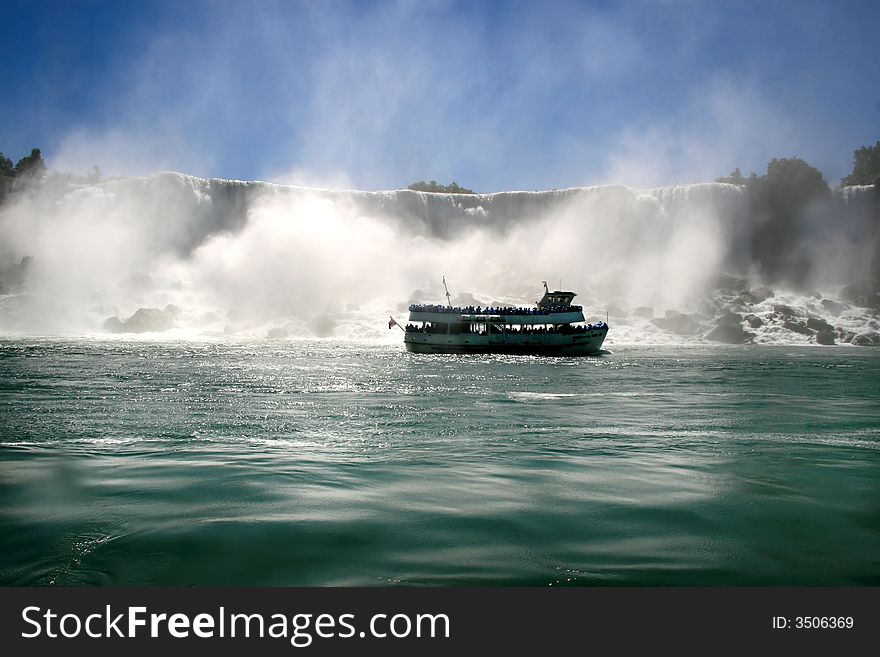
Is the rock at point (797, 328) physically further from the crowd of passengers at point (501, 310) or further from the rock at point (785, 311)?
the crowd of passengers at point (501, 310)

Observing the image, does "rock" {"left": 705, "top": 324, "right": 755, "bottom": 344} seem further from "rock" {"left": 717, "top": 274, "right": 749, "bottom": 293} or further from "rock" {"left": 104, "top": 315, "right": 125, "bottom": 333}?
"rock" {"left": 104, "top": 315, "right": 125, "bottom": 333}

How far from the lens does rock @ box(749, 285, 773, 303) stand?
64125 mm

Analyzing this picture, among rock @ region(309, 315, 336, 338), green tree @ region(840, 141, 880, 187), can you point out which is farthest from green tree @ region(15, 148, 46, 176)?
green tree @ region(840, 141, 880, 187)

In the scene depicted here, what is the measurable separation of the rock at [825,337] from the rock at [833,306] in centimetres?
862

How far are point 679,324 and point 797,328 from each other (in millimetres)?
9378

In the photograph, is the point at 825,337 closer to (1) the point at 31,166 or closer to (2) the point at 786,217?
(2) the point at 786,217

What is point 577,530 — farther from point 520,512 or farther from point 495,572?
point 495,572

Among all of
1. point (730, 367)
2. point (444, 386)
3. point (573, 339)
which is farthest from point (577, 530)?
point (573, 339)

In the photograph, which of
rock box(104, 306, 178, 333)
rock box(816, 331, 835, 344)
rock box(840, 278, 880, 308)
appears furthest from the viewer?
rock box(840, 278, 880, 308)

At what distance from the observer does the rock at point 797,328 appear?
2220 inches

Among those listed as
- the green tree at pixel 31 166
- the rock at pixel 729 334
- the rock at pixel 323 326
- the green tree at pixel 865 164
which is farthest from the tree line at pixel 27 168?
the green tree at pixel 865 164

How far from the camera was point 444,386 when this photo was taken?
75.9ft

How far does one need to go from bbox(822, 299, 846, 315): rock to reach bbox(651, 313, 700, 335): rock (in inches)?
554

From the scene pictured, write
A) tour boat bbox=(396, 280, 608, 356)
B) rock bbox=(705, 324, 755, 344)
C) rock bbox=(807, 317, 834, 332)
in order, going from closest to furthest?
tour boat bbox=(396, 280, 608, 356)
rock bbox=(705, 324, 755, 344)
rock bbox=(807, 317, 834, 332)
